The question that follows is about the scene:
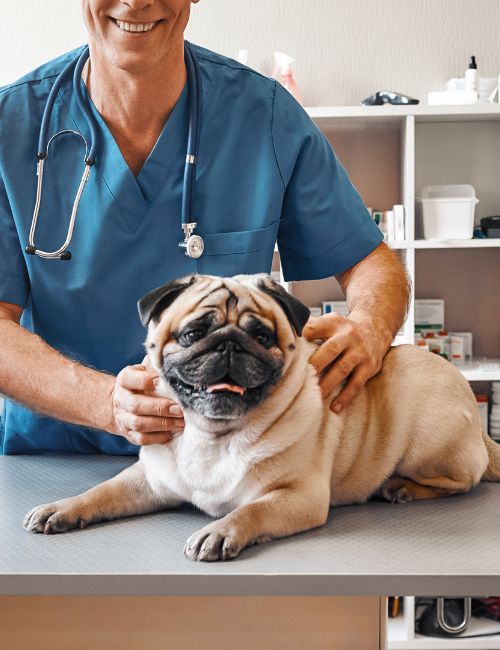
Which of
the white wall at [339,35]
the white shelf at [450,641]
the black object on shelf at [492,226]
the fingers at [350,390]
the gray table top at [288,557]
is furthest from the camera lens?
the white wall at [339,35]

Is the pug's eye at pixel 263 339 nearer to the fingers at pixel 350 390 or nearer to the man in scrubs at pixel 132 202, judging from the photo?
the fingers at pixel 350 390

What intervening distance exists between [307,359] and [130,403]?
0.22 meters

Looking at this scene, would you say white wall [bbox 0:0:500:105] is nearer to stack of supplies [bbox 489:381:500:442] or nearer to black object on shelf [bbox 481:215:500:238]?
black object on shelf [bbox 481:215:500:238]

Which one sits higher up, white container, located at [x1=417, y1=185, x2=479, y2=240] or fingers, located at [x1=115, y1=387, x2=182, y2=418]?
white container, located at [x1=417, y1=185, x2=479, y2=240]

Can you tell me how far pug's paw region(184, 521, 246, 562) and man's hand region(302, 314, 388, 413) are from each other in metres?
0.22

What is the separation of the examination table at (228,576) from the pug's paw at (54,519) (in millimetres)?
Result: 11

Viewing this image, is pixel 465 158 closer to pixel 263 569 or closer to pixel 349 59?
pixel 349 59

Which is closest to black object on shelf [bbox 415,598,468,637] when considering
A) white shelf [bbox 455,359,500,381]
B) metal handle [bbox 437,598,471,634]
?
metal handle [bbox 437,598,471,634]

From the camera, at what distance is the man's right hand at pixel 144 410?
86 centimetres

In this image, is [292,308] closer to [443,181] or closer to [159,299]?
[159,299]

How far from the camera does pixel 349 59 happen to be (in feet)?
9.30

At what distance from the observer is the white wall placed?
280 cm

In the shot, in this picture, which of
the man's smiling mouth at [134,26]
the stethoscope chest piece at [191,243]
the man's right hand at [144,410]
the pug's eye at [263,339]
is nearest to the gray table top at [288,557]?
the man's right hand at [144,410]

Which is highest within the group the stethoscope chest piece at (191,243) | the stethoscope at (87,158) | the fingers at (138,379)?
the stethoscope at (87,158)
